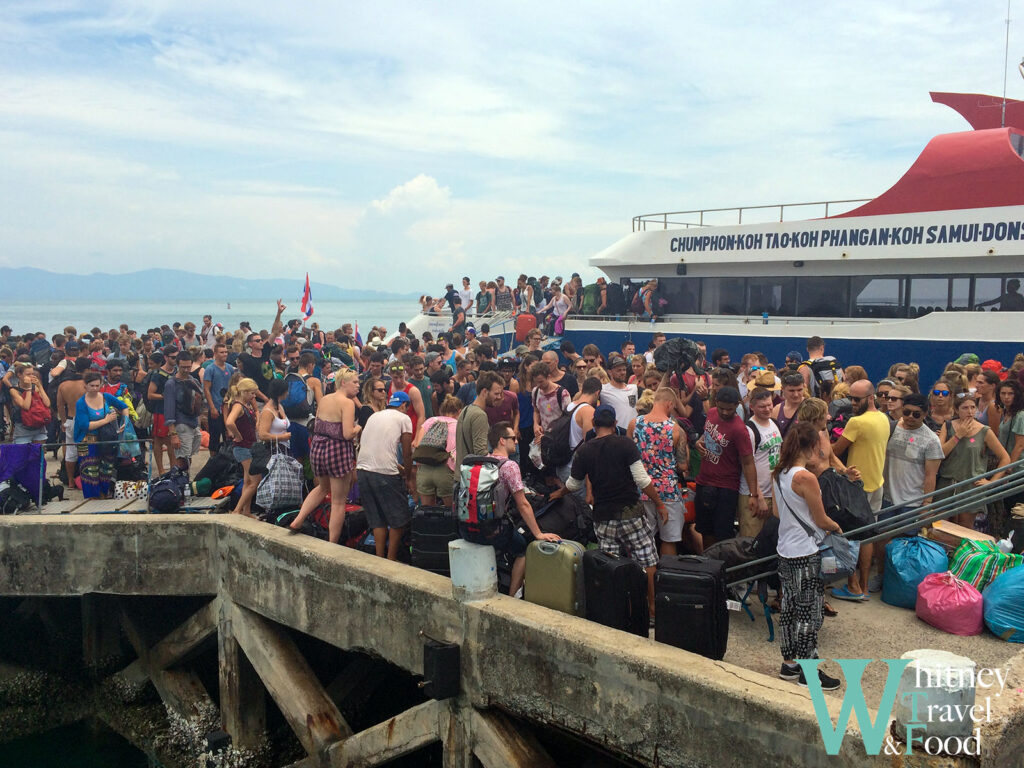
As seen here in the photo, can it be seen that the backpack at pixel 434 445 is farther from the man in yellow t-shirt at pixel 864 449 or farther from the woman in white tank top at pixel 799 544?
the man in yellow t-shirt at pixel 864 449

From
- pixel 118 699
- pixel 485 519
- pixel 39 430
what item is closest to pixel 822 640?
pixel 485 519

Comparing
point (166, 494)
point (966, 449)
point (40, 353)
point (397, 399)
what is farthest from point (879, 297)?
point (40, 353)

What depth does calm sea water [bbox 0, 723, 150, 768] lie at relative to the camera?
7.51 m

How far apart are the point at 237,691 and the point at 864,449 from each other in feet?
18.4

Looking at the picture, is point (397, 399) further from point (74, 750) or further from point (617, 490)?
point (74, 750)

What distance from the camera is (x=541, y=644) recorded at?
4680 mm

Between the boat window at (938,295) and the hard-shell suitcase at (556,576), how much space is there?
11572mm

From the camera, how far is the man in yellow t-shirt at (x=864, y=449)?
18.9 ft

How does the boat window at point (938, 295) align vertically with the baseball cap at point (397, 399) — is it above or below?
above

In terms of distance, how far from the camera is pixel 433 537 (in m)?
5.90

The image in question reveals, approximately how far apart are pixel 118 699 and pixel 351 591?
395cm

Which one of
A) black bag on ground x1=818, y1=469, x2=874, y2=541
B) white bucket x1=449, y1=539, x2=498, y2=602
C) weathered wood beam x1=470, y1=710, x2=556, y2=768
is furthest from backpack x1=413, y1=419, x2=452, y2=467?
black bag on ground x1=818, y1=469, x2=874, y2=541

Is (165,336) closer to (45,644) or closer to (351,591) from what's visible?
(45,644)

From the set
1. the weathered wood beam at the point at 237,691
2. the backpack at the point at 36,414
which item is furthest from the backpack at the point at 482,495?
the backpack at the point at 36,414
